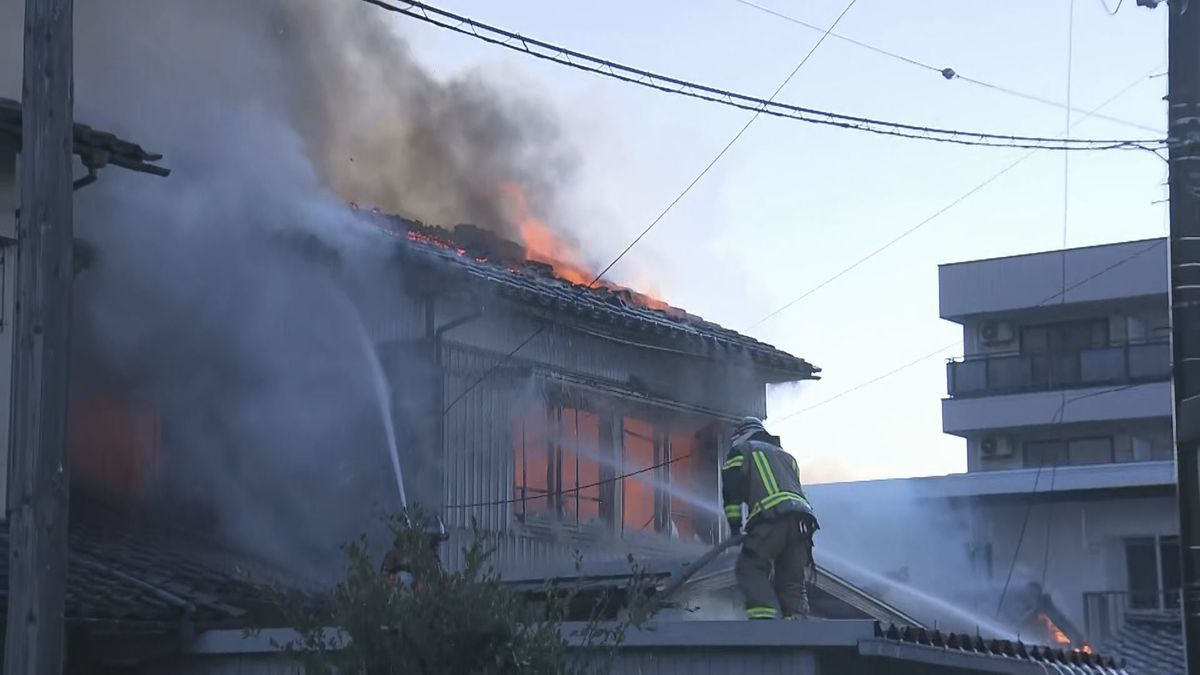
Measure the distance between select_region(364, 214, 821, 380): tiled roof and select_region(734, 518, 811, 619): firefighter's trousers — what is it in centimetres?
537

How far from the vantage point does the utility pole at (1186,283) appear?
11484 mm

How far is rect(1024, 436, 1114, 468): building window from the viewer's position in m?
43.5

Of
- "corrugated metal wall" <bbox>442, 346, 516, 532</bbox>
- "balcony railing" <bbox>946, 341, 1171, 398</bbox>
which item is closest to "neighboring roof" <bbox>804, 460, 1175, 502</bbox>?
"balcony railing" <bbox>946, 341, 1171, 398</bbox>

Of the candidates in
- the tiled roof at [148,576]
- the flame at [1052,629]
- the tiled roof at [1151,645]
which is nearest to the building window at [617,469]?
the tiled roof at [148,576]

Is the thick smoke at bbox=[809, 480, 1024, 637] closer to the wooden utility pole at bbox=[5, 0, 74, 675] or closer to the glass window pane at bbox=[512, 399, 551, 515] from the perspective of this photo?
the glass window pane at bbox=[512, 399, 551, 515]

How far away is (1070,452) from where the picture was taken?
44250mm

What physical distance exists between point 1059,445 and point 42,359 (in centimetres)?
3976

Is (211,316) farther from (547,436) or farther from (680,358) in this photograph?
(680,358)

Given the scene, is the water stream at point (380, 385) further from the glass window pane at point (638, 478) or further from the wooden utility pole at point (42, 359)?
the wooden utility pole at point (42, 359)

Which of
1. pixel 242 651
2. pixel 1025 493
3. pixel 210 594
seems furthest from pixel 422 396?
pixel 1025 493

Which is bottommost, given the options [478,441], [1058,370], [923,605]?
[923,605]

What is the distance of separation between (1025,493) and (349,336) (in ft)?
68.9

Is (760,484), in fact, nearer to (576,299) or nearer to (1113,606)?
(576,299)

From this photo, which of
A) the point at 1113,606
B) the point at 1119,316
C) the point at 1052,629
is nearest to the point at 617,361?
the point at 1052,629
